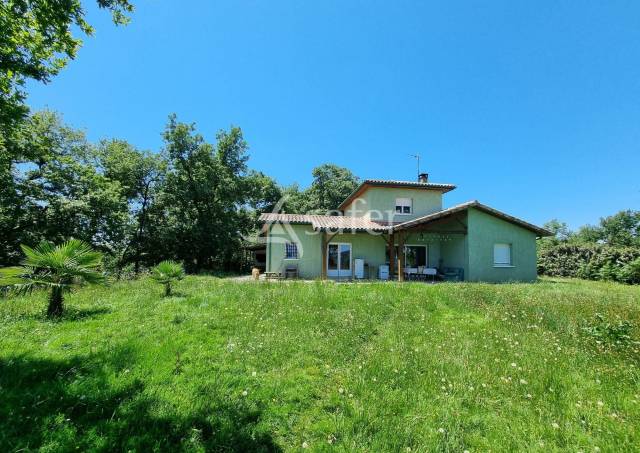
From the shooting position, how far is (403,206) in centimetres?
1833

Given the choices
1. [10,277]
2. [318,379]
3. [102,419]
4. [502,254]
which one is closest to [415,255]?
[502,254]

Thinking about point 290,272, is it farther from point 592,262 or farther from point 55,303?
point 592,262

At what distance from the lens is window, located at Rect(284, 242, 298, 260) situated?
16523 millimetres

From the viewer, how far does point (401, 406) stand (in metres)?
3.49

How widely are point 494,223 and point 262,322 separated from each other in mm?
15251

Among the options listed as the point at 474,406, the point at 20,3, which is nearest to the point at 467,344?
the point at 474,406

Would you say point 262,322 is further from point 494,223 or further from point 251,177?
point 251,177

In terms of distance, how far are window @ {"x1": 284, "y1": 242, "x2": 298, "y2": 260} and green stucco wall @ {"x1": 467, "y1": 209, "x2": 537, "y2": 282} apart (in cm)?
994

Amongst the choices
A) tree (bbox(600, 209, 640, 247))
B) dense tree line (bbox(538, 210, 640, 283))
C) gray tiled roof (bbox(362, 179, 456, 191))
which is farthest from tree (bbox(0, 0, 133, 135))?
tree (bbox(600, 209, 640, 247))

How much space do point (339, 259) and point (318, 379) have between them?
42.4ft

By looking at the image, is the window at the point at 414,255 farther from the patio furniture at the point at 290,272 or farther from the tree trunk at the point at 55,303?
the tree trunk at the point at 55,303

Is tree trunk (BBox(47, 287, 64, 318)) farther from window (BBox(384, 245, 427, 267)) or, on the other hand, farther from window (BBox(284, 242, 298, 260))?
window (BBox(384, 245, 427, 267))

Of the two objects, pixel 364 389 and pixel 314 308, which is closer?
pixel 364 389

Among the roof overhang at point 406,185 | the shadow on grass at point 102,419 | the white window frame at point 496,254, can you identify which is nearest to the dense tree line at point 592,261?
the white window frame at point 496,254
